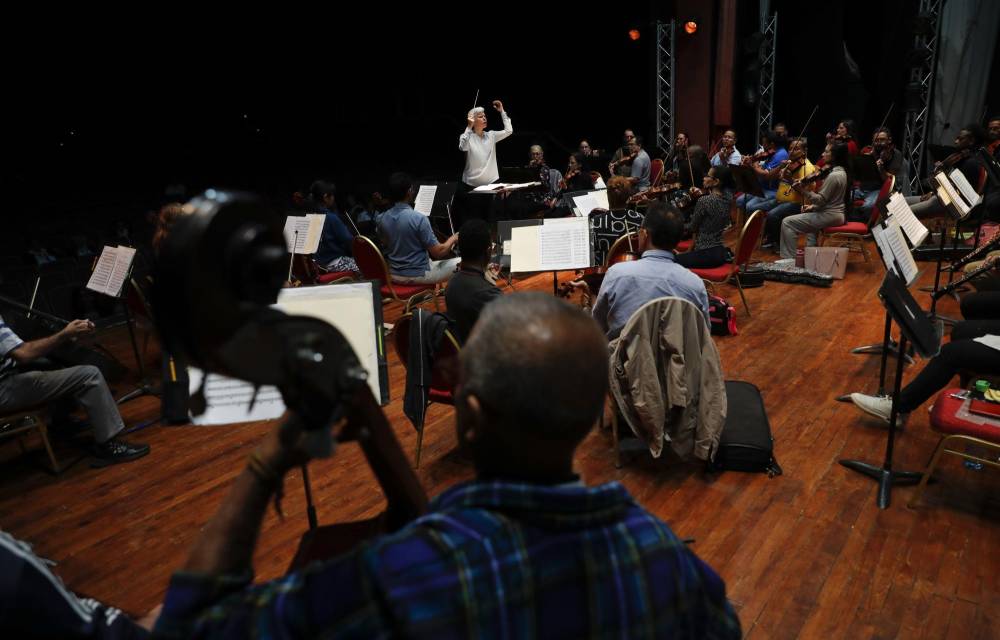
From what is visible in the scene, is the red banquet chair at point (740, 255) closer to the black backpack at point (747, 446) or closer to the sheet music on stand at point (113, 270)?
the black backpack at point (747, 446)

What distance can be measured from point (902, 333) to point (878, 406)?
1070 mm

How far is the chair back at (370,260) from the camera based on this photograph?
4.62 metres

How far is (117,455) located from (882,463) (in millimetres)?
3840

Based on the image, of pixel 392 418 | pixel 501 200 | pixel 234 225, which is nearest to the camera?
pixel 234 225

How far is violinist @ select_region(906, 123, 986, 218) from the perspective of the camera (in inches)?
225

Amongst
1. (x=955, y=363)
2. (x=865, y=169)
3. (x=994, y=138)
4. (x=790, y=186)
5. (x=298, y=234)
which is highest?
(x=994, y=138)

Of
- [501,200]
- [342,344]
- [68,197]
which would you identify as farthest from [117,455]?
[68,197]

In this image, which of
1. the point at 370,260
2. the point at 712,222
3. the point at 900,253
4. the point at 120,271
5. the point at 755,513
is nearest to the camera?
the point at 755,513

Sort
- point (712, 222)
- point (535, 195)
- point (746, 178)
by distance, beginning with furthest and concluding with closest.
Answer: point (535, 195), point (746, 178), point (712, 222)

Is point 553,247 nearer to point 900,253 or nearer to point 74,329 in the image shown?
point 900,253

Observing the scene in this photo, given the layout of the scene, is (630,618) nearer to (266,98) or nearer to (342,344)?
(342,344)

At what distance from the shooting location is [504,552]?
730 millimetres

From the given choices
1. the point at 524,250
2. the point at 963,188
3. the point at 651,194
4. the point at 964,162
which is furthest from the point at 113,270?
the point at 964,162

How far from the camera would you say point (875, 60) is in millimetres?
11195
